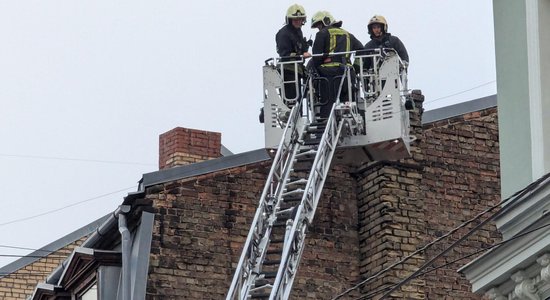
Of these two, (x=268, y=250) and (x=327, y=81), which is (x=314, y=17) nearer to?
(x=327, y=81)

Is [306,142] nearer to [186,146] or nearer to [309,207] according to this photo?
[309,207]

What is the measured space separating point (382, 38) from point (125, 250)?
4092mm

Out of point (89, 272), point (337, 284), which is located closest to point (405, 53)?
point (337, 284)

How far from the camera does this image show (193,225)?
18594 mm

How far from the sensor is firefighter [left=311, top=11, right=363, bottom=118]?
734 inches

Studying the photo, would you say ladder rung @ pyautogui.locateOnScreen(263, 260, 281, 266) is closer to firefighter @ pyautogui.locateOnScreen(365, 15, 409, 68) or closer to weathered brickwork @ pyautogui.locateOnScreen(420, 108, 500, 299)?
weathered brickwork @ pyautogui.locateOnScreen(420, 108, 500, 299)

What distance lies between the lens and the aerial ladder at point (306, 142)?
664 inches

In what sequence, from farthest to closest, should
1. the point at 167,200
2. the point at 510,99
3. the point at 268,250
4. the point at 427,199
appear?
the point at 427,199 < the point at 167,200 < the point at 268,250 < the point at 510,99

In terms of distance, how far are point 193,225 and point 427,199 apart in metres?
3.07

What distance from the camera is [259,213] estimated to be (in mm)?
16906

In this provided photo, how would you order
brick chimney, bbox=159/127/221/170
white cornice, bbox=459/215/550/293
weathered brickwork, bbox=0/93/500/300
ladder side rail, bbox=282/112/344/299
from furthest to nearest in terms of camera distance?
brick chimney, bbox=159/127/221/170 < weathered brickwork, bbox=0/93/500/300 < ladder side rail, bbox=282/112/344/299 < white cornice, bbox=459/215/550/293

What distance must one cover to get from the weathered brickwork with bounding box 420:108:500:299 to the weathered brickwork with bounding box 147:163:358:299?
3.34 ft

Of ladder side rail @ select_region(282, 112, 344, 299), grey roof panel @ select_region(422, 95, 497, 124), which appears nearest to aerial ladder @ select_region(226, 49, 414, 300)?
ladder side rail @ select_region(282, 112, 344, 299)

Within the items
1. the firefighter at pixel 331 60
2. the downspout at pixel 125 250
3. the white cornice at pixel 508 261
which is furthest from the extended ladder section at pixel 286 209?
the white cornice at pixel 508 261
